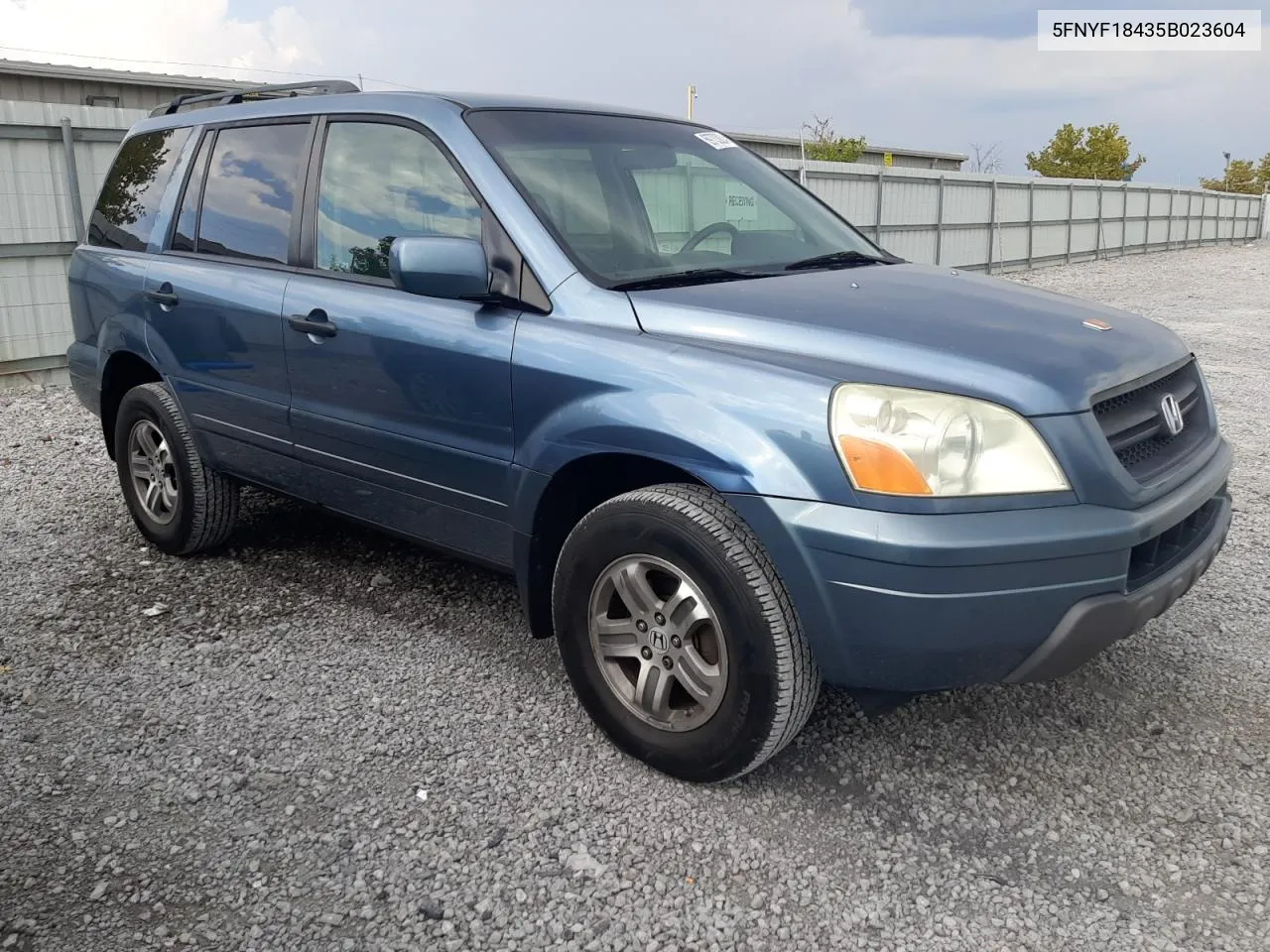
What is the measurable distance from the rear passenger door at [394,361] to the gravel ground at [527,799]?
60 cm

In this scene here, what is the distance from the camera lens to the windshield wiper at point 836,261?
141 inches

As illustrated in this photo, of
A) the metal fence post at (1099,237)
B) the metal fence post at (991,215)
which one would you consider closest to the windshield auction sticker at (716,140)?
the metal fence post at (991,215)

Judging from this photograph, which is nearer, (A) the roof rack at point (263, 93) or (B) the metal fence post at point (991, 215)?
(A) the roof rack at point (263, 93)

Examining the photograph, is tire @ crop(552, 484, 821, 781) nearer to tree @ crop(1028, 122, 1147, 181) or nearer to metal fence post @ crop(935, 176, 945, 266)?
metal fence post @ crop(935, 176, 945, 266)

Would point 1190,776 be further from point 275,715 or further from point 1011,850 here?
point 275,715

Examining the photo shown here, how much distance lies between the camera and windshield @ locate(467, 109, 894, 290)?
129 inches

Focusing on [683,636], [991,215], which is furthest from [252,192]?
[991,215]

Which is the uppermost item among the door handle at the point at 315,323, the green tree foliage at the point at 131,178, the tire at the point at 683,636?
the green tree foliage at the point at 131,178

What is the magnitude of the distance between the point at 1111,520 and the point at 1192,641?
1.58 meters

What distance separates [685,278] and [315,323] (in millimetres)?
1295

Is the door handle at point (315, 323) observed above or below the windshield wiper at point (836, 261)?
below

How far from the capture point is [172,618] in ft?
13.7

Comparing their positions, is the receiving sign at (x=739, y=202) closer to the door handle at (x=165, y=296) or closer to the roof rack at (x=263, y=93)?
the roof rack at (x=263, y=93)

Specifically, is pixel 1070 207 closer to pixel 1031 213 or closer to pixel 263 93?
pixel 1031 213
